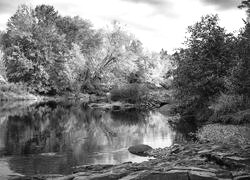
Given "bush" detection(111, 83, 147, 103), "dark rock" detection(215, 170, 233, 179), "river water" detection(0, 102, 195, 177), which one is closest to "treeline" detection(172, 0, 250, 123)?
"river water" detection(0, 102, 195, 177)

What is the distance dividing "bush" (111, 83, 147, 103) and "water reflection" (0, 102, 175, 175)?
1727 centimetres

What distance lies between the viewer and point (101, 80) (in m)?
65.0

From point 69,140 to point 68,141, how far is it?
0.36 meters

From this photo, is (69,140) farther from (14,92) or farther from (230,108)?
(14,92)

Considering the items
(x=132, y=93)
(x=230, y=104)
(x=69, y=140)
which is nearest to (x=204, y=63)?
(x=230, y=104)

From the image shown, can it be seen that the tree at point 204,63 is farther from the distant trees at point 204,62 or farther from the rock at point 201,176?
the rock at point 201,176

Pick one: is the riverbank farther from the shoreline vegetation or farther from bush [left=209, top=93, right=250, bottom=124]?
the shoreline vegetation

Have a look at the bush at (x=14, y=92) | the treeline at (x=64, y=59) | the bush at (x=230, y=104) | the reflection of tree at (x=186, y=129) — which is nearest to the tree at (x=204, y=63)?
the reflection of tree at (x=186, y=129)

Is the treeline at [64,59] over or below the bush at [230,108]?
over

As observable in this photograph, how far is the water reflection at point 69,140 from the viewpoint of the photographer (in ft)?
51.3

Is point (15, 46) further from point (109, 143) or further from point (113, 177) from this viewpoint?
point (113, 177)

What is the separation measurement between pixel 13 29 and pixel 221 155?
57.1 meters

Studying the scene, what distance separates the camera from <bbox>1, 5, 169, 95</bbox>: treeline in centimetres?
6219

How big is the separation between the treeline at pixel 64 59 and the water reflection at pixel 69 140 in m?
29.6
